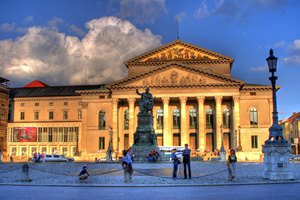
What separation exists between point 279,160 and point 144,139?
14.1 meters

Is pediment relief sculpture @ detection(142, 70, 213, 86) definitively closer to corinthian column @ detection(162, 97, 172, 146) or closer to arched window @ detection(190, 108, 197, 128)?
corinthian column @ detection(162, 97, 172, 146)

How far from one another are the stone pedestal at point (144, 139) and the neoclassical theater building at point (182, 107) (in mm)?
35689

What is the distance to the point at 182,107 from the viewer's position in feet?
233

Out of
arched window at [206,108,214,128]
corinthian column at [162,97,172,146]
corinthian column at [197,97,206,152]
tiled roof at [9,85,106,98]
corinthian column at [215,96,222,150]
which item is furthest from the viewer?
tiled roof at [9,85,106,98]

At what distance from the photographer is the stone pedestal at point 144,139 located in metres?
31.7

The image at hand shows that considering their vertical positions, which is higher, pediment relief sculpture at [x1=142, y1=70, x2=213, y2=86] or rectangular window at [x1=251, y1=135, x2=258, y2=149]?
pediment relief sculpture at [x1=142, y1=70, x2=213, y2=86]

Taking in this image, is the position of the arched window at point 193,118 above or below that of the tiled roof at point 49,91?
below

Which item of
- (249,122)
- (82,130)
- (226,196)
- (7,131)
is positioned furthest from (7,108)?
(226,196)

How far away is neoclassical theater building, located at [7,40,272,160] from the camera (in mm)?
70312

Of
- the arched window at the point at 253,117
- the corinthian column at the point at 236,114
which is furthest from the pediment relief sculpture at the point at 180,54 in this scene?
the arched window at the point at 253,117

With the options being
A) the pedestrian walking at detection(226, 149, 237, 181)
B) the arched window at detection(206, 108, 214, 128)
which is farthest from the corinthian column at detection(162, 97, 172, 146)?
the pedestrian walking at detection(226, 149, 237, 181)

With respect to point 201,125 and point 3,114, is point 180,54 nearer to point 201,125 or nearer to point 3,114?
point 201,125

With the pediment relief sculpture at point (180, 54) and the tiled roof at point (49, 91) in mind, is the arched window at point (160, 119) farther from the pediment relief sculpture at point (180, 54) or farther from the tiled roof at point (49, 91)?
the tiled roof at point (49, 91)

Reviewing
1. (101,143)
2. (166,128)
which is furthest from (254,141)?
(101,143)
